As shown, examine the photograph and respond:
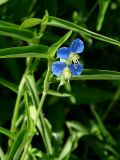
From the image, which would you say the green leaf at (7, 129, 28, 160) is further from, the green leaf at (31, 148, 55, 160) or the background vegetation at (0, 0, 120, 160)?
the background vegetation at (0, 0, 120, 160)

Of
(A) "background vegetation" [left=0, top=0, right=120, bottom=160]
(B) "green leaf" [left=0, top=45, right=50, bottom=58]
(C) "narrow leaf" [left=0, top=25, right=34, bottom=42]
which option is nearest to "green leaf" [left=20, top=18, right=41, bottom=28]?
(C) "narrow leaf" [left=0, top=25, right=34, bottom=42]

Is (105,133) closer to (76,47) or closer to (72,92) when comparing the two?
(72,92)

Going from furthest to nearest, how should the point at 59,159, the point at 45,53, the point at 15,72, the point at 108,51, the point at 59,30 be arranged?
the point at 108,51 → the point at 59,30 → the point at 15,72 → the point at 59,159 → the point at 45,53

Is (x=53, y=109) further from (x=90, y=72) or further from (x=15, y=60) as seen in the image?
(x=90, y=72)

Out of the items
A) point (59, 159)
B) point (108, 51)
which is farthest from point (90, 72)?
point (108, 51)

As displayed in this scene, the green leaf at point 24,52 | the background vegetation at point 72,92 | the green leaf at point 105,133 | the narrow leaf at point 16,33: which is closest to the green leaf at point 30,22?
the narrow leaf at point 16,33

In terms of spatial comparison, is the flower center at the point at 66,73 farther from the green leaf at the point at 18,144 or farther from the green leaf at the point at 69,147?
the green leaf at the point at 69,147
